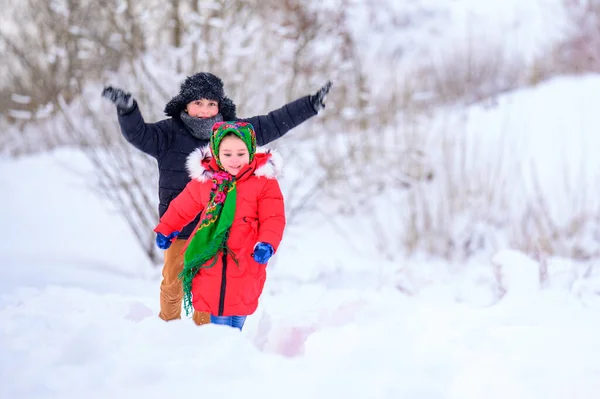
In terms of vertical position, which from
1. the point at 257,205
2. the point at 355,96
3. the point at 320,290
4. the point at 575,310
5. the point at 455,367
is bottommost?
the point at 320,290

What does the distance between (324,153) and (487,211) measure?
81.1 inches

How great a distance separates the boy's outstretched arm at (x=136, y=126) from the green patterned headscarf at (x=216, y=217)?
33cm

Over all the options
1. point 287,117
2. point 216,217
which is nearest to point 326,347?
point 216,217

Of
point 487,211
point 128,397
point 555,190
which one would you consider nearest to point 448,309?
point 128,397

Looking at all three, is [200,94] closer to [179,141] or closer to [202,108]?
[202,108]

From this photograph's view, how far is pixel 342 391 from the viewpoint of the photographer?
1.63 meters

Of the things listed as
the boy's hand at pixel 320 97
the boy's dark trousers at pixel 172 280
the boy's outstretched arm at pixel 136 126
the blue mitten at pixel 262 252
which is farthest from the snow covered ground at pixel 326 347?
the boy's hand at pixel 320 97

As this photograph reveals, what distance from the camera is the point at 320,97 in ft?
7.68

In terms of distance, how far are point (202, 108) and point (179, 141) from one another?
7.4 inches

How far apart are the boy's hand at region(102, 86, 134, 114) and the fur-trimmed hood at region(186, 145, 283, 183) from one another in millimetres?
309

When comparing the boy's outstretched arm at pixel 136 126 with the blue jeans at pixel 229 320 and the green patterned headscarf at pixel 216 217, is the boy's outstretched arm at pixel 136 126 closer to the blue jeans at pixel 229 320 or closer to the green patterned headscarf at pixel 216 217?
the green patterned headscarf at pixel 216 217

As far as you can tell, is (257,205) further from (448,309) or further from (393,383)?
(448,309)

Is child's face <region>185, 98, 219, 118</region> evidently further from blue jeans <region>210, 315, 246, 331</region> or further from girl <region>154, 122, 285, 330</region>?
blue jeans <region>210, 315, 246, 331</region>

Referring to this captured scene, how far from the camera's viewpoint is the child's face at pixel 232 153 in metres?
2.01
